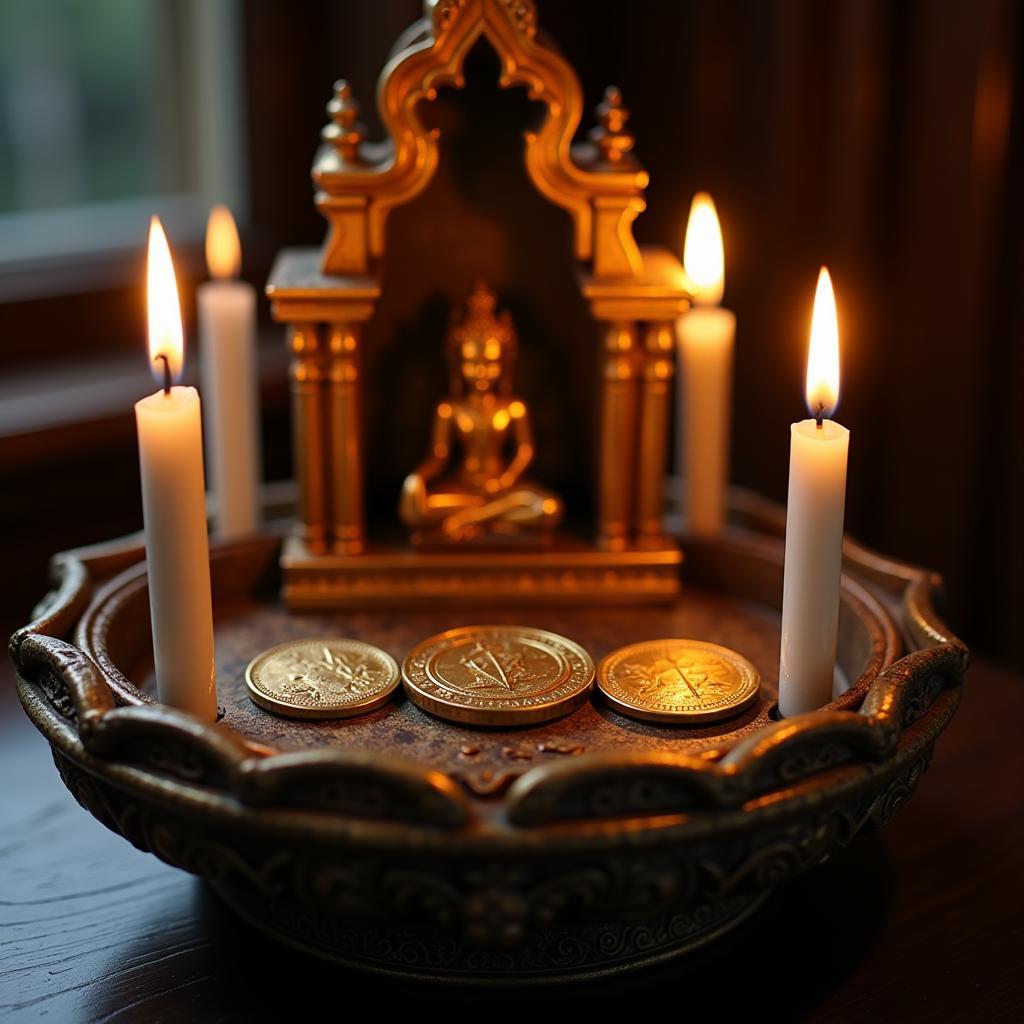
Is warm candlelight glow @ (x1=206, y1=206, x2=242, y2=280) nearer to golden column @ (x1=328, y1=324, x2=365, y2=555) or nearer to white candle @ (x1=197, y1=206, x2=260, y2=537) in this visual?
white candle @ (x1=197, y1=206, x2=260, y2=537)

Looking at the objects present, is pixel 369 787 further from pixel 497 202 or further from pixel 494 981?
pixel 497 202

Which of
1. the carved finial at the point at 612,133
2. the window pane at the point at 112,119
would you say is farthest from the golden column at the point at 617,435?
the window pane at the point at 112,119

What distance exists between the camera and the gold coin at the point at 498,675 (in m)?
0.87

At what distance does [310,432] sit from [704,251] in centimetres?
34

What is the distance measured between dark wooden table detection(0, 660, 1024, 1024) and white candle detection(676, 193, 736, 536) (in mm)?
302

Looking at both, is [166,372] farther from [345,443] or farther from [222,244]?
[222,244]

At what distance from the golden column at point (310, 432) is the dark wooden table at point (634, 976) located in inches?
10.5

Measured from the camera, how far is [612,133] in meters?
1.02

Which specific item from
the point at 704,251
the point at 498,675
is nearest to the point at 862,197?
the point at 704,251

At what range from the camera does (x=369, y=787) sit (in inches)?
27.5

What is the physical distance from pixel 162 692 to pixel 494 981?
0.86 ft

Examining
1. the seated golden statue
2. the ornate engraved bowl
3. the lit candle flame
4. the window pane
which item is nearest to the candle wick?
the lit candle flame

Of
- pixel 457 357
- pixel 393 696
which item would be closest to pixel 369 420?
pixel 457 357

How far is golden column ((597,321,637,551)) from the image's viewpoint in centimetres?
106
